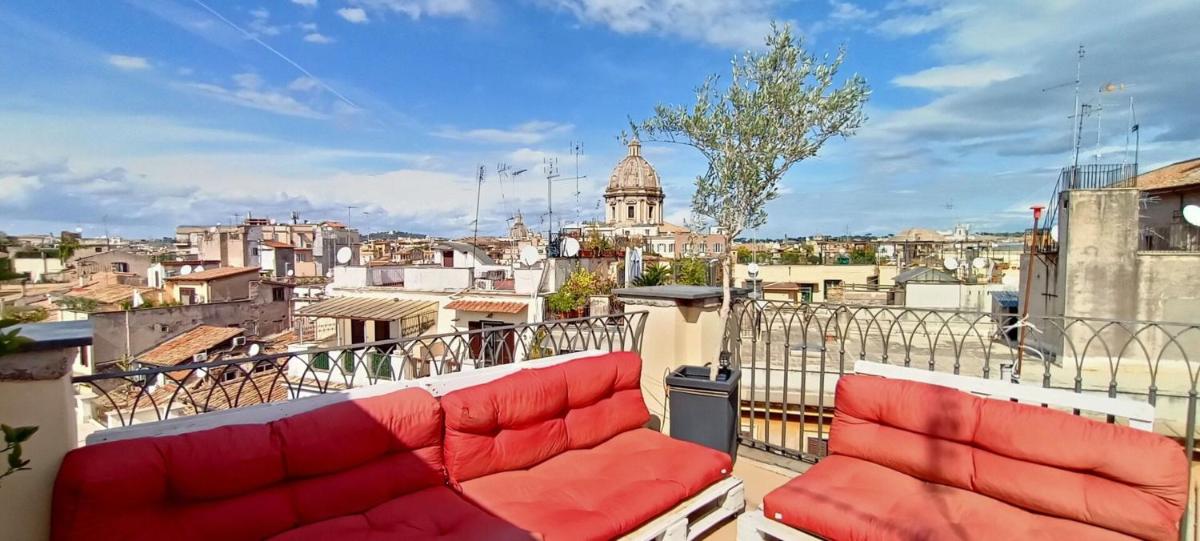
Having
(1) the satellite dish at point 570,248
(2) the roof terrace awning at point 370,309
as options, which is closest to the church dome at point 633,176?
(1) the satellite dish at point 570,248

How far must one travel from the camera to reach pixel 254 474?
6.61 ft

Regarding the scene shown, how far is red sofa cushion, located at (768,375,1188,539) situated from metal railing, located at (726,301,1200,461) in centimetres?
57

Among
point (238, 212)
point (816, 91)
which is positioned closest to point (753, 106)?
point (816, 91)

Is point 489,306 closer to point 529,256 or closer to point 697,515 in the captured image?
point 529,256

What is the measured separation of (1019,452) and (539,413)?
222cm

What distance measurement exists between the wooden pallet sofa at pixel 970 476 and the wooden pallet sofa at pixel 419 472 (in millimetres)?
608

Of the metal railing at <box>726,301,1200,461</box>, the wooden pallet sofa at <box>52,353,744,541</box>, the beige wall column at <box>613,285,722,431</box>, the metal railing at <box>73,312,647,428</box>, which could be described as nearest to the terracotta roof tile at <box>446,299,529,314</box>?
the metal railing at <box>726,301,1200,461</box>

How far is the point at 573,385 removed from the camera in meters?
3.12

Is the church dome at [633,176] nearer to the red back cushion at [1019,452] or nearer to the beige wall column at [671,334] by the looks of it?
the beige wall column at [671,334]

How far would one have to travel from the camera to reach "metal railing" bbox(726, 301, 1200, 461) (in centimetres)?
343

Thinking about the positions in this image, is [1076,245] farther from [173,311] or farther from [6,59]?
[173,311]

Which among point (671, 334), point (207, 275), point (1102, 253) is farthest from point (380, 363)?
point (207, 275)

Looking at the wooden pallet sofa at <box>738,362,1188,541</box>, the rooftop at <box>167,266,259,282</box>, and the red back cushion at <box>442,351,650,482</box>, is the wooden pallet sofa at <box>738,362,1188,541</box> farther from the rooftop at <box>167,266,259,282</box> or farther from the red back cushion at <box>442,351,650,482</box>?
the rooftop at <box>167,266,259,282</box>

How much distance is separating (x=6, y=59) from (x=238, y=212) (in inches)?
1830
